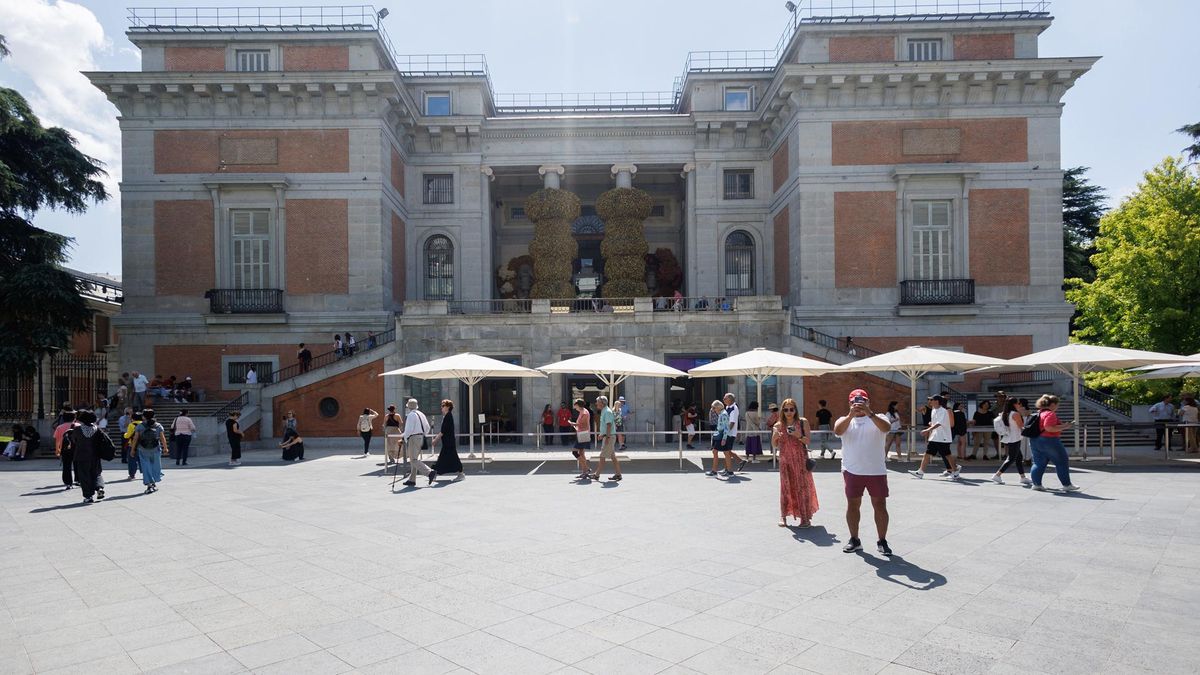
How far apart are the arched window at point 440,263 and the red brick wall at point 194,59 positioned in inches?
448

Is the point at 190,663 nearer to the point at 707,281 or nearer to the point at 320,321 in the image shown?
the point at 320,321

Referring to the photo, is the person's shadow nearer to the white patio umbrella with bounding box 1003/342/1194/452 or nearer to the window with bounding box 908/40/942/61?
the white patio umbrella with bounding box 1003/342/1194/452

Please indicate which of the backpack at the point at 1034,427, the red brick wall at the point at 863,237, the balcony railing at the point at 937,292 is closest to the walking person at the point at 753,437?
the backpack at the point at 1034,427

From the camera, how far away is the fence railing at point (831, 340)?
984 inches

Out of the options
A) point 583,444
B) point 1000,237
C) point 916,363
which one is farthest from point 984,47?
point 583,444

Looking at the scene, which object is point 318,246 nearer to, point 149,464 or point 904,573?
point 149,464

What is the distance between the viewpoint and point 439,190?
33562 millimetres

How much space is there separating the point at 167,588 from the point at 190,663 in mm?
2386

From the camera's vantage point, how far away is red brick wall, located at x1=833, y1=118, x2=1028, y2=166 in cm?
2812

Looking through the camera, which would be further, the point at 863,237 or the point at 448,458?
the point at 863,237

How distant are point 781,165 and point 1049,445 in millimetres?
21240

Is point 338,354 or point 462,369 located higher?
point 338,354

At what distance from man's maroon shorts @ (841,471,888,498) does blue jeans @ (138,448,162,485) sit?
1362 cm

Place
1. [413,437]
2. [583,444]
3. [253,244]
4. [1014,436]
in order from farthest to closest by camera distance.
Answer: [253,244], [583,444], [413,437], [1014,436]
